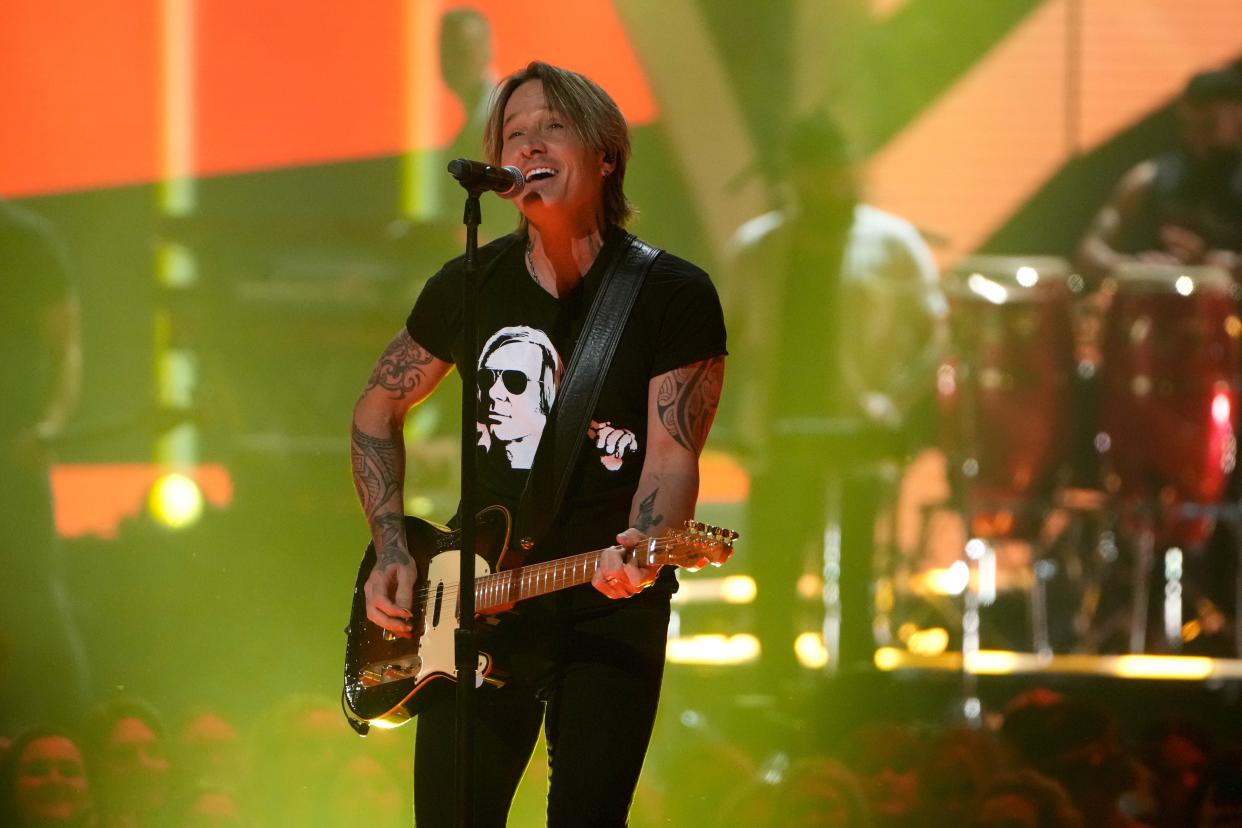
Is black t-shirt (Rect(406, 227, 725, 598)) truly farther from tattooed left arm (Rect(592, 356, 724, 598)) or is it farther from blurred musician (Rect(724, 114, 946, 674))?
blurred musician (Rect(724, 114, 946, 674))

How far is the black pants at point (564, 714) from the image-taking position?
2693mm

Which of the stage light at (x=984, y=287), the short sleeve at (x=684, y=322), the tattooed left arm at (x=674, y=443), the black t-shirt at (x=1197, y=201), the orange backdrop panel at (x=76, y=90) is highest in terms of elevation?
the orange backdrop panel at (x=76, y=90)

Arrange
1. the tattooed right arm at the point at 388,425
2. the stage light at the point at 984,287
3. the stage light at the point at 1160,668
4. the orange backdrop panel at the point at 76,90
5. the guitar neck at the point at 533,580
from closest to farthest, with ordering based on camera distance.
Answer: the guitar neck at the point at 533,580 < the tattooed right arm at the point at 388,425 < the stage light at the point at 1160,668 < the stage light at the point at 984,287 < the orange backdrop panel at the point at 76,90

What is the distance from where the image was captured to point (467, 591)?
2605 millimetres

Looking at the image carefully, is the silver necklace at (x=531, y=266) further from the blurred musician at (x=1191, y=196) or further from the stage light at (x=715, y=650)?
the blurred musician at (x=1191, y=196)

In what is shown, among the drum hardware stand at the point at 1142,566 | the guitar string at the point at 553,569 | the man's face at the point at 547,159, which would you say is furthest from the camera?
the drum hardware stand at the point at 1142,566

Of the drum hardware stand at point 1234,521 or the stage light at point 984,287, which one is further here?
the stage light at point 984,287

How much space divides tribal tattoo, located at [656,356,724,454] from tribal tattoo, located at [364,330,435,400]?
654 millimetres

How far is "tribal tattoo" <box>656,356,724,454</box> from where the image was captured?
2771mm

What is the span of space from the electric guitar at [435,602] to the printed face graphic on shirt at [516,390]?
15cm

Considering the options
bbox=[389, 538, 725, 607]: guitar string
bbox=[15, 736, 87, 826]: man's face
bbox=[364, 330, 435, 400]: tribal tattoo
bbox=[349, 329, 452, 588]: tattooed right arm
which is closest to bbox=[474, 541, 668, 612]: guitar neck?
bbox=[389, 538, 725, 607]: guitar string

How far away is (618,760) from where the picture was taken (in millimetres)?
2699

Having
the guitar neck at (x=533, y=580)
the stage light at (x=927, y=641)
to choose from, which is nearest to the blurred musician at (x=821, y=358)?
the stage light at (x=927, y=641)

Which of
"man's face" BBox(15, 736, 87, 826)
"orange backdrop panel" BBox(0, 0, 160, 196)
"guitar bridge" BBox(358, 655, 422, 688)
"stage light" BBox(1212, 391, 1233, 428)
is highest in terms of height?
"orange backdrop panel" BBox(0, 0, 160, 196)
